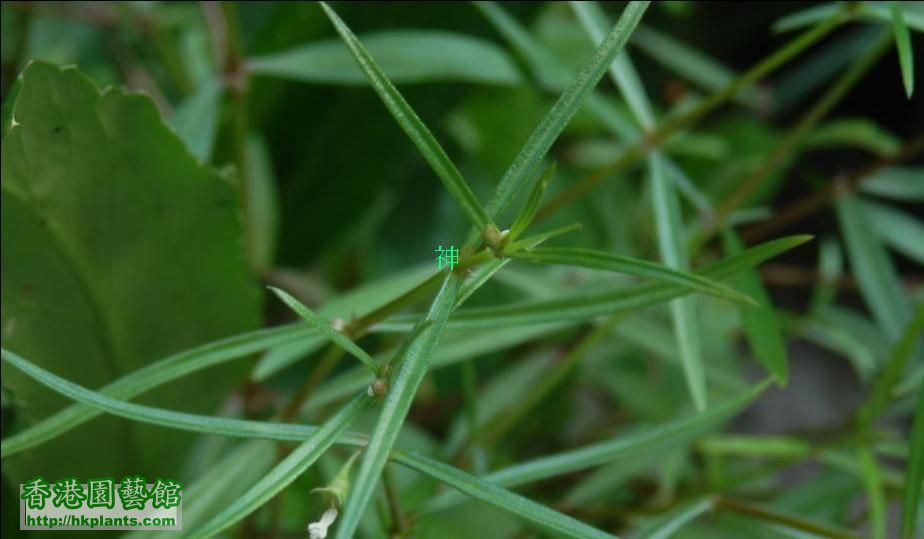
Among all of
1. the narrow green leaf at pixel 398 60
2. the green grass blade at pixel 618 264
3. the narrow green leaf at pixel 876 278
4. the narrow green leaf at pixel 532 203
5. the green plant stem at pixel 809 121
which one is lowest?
the green grass blade at pixel 618 264

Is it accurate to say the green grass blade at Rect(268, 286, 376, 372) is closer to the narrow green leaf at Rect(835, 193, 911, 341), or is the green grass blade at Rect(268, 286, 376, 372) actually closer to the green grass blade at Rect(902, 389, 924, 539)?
the green grass blade at Rect(902, 389, 924, 539)

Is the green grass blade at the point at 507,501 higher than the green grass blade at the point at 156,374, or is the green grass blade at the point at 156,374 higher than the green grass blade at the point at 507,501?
the green grass blade at the point at 156,374

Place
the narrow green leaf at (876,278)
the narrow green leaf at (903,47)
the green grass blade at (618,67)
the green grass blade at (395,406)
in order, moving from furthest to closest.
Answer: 1. the narrow green leaf at (876,278)
2. the green grass blade at (618,67)
3. the narrow green leaf at (903,47)
4. the green grass blade at (395,406)

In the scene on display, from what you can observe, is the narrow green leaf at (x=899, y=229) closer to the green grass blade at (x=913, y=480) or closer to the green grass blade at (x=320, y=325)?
the green grass blade at (x=913, y=480)

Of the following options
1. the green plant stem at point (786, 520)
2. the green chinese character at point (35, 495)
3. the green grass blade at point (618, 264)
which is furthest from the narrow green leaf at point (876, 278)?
the green chinese character at point (35, 495)

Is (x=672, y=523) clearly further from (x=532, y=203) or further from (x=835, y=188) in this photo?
(x=835, y=188)

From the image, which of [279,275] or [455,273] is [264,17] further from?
[455,273]
